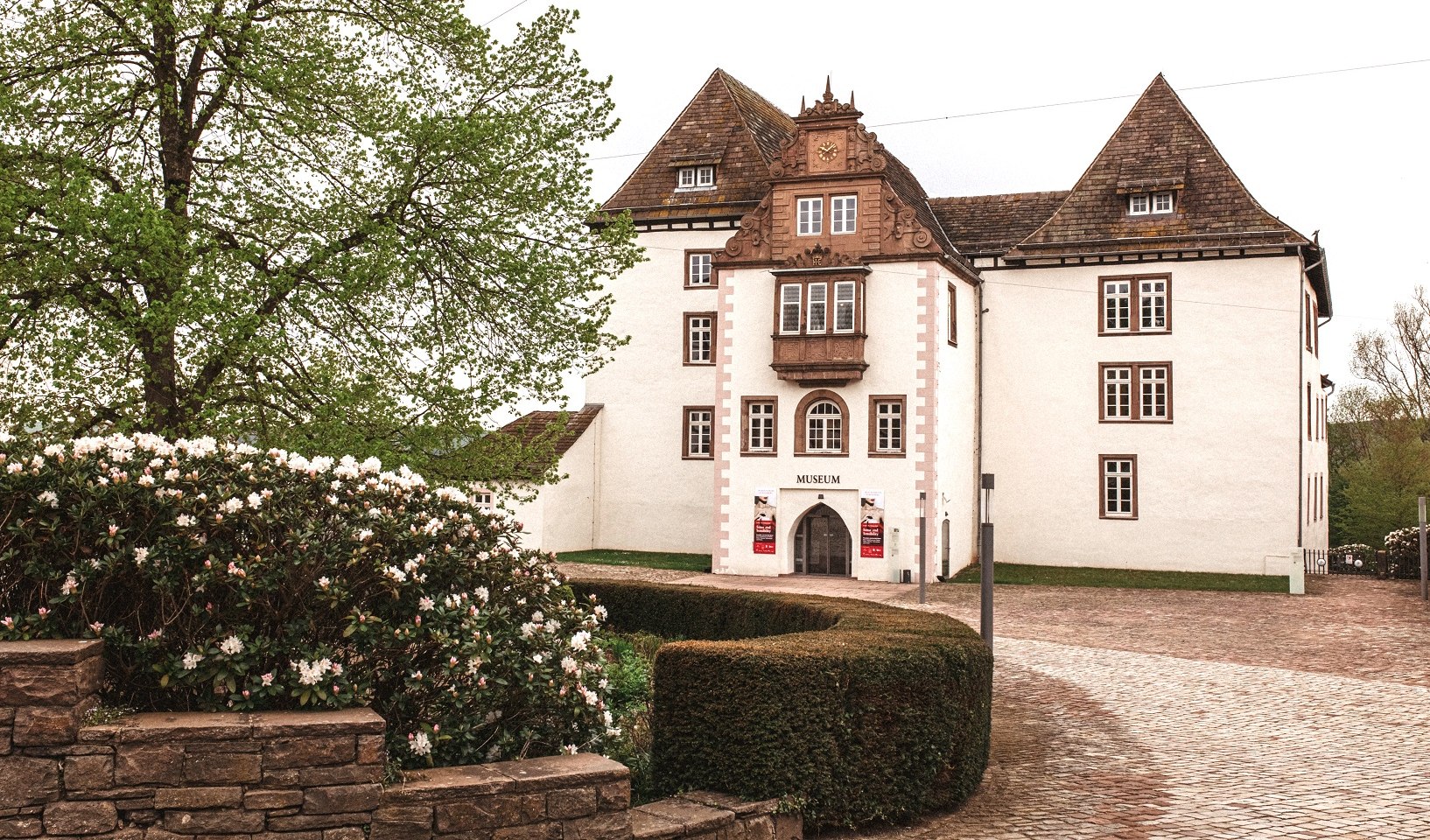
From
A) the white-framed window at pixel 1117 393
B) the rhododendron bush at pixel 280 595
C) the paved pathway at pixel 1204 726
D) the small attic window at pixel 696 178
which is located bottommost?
the paved pathway at pixel 1204 726

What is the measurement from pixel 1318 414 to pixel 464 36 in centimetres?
3306

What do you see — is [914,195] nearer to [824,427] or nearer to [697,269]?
[697,269]

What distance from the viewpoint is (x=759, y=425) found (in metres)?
32.0

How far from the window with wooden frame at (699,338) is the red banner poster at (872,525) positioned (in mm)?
7536

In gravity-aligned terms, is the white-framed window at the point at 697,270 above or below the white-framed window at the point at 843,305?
above

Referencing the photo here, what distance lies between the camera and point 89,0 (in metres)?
14.4

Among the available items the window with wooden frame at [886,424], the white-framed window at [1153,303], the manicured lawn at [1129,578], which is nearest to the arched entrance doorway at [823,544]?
the window with wooden frame at [886,424]

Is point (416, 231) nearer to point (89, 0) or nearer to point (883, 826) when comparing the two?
point (89, 0)

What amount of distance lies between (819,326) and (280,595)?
25.1m

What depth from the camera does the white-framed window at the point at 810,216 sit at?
31.4m

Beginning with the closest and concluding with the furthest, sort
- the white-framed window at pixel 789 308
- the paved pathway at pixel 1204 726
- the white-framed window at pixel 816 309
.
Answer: the paved pathway at pixel 1204 726 → the white-framed window at pixel 816 309 → the white-framed window at pixel 789 308

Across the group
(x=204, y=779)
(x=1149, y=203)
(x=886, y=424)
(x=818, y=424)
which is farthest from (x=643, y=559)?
(x=204, y=779)

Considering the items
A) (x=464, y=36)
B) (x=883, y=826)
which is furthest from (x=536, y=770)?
(x=464, y=36)

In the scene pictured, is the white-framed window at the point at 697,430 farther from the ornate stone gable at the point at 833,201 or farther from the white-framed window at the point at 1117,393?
the white-framed window at the point at 1117,393
